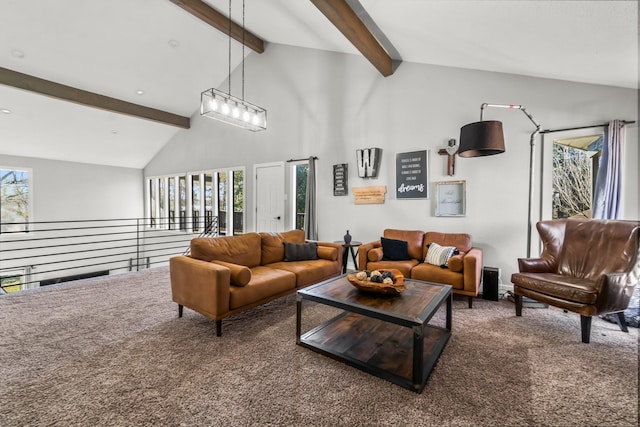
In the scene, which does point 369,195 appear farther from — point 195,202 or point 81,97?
point 81,97

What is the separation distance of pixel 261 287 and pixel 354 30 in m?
3.15

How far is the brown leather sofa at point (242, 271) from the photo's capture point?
242 centimetres

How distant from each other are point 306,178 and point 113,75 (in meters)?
4.20

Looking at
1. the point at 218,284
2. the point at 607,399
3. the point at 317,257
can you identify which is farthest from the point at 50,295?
the point at 607,399

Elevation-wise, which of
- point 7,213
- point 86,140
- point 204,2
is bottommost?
point 7,213

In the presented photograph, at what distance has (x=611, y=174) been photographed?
298cm

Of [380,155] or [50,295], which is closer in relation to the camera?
[50,295]

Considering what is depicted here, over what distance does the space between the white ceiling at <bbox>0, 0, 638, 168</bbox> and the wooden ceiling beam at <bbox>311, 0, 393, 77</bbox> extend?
0.21 meters

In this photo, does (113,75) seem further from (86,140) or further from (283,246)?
(283,246)

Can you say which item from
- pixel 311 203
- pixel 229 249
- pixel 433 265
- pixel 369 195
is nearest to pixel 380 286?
pixel 433 265

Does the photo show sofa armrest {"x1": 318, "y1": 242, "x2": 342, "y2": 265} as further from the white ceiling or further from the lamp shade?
the white ceiling

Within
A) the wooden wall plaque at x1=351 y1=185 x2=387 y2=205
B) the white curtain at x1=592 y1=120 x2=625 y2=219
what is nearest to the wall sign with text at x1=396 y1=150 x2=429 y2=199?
the wooden wall plaque at x1=351 y1=185 x2=387 y2=205

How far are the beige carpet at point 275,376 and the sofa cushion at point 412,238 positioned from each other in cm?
112

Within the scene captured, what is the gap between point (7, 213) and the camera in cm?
643
